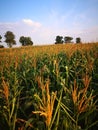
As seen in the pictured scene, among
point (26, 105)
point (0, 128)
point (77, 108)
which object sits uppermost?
point (77, 108)

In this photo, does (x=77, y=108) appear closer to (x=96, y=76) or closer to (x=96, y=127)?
(x=96, y=127)

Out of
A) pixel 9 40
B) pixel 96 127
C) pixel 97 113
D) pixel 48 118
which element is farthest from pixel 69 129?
pixel 9 40

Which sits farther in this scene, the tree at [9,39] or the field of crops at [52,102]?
the tree at [9,39]

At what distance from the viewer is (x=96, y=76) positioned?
2.91 metres

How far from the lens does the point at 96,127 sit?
5.89 ft

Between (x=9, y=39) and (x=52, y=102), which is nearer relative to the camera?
(x=52, y=102)

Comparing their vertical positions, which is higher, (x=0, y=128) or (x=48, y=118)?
(x=48, y=118)

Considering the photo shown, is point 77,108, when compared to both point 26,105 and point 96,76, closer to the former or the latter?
point 26,105

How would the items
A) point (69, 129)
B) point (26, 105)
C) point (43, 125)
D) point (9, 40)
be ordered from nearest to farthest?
point (69, 129)
point (43, 125)
point (26, 105)
point (9, 40)

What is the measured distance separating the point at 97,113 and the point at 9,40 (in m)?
63.4

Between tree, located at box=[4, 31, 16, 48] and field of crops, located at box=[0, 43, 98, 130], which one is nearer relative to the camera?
field of crops, located at box=[0, 43, 98, 130]

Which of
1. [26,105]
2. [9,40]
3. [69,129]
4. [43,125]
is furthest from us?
[9,40]

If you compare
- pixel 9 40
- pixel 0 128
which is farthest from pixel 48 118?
pixel 9 40

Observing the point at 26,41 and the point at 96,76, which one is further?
the point at 26,41
